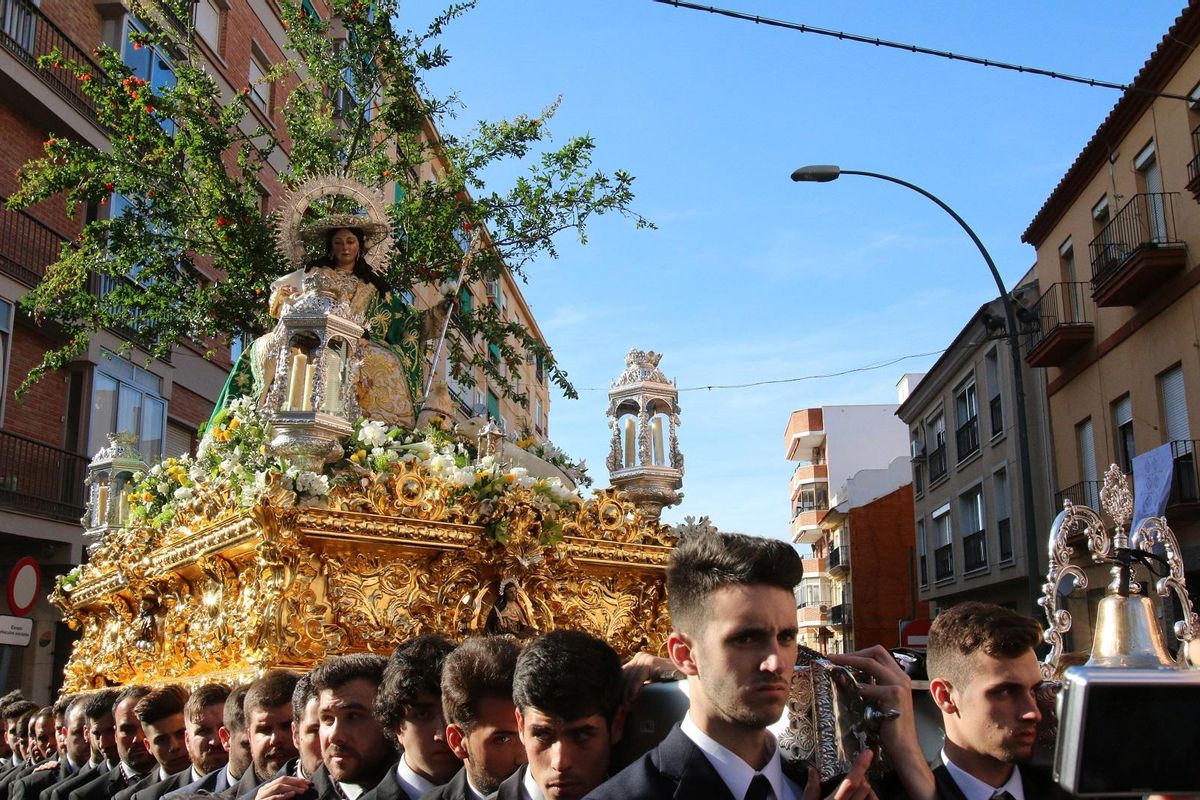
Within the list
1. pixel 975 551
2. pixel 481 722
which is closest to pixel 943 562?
pixel 975 551

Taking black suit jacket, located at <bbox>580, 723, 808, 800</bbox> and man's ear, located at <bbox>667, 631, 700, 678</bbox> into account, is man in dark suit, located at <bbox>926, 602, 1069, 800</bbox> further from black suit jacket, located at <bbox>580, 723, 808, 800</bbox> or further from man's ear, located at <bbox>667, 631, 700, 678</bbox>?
man's ear, located at <bbox>667, 631, 700, 678</bbox>

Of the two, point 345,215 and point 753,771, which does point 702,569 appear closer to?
point 753,771

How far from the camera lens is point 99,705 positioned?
6.46m

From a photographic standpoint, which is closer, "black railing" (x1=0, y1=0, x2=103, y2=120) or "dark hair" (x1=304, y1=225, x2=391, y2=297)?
"dark hair" (x1=304, y1=225, x2=391, y2=297)

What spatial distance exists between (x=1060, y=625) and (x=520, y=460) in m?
4.43

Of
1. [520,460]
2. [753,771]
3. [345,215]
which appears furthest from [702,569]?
[345,215]

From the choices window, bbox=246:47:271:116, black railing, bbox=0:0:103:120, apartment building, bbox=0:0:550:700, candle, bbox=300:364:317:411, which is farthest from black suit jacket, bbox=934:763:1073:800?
window, bbox=246:47:271:116

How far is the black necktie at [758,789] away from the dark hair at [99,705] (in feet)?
16.4

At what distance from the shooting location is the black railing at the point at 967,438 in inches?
1071

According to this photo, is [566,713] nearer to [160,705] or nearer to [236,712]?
[236,712]

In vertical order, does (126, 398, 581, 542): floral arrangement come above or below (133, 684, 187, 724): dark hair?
above

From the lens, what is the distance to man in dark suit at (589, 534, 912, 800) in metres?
2.39

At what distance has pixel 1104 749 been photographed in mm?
1492

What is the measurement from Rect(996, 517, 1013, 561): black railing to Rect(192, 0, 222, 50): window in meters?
18.1
